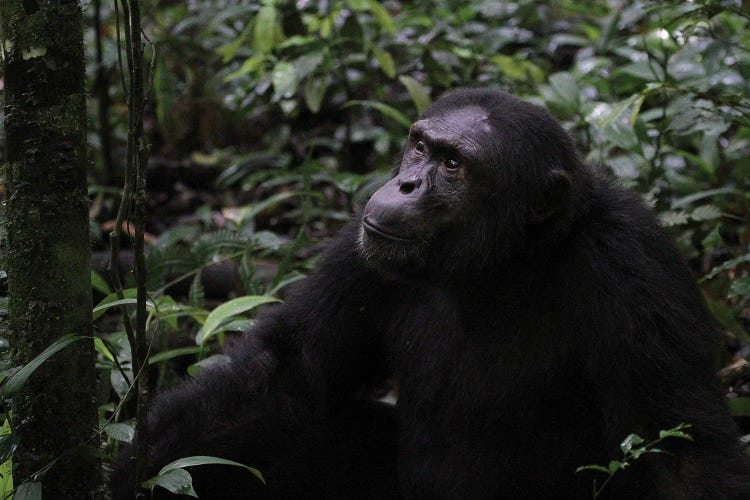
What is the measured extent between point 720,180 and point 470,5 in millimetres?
3509

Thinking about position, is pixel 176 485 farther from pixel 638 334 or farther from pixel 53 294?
pixel 638 334

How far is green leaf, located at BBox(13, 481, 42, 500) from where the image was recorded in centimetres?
322

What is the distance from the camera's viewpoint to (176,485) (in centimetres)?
351

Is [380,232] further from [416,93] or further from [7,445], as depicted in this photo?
[416,93]

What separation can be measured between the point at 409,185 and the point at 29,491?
80.0 inches

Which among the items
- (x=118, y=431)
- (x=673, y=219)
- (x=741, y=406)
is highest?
(x=118, y=431)

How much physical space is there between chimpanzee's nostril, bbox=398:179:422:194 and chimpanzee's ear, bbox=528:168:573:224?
529mm

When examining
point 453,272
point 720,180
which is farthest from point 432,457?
point 720,180

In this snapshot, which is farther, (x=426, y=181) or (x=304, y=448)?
(x=304, y=448)

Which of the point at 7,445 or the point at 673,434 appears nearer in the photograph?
the point at 7,445

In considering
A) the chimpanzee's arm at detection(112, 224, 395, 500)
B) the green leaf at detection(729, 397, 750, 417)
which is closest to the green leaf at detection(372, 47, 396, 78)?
the chimpanzee's arm at detection(112, 224, 395, 500)

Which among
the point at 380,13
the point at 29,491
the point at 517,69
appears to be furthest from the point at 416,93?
the point at 29,491

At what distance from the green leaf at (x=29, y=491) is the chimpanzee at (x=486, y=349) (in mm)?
1159

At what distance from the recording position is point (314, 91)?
7.94 metres
